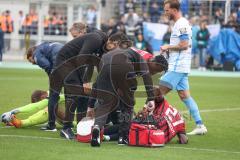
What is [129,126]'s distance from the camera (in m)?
11.3

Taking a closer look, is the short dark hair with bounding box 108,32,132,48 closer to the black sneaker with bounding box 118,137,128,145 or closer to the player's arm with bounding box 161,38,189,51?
the player's arm with bounding box 161,38,189,51

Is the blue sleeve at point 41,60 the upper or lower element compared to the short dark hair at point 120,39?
lower

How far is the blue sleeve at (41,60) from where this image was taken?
1268cm

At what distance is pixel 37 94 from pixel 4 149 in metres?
3.15

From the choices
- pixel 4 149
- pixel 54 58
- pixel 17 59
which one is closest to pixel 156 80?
pixel 54 58

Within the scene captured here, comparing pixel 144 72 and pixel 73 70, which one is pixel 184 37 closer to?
pixel 144 72

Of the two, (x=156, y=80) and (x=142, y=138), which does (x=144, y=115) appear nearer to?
(x=142, y=138)

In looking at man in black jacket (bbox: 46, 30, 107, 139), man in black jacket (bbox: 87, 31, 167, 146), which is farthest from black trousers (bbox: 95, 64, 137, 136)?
man in black jacket (bbox: 46, 30, 107, 139)

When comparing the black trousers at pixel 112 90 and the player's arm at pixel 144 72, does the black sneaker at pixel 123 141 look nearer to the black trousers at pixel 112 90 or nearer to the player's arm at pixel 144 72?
the black trousers at pixel 112 90

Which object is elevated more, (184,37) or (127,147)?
(184,37)

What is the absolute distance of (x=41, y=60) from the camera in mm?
12672

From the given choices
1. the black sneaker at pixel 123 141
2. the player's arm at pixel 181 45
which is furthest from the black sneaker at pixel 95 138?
→ the player's arm at pixel 181 45

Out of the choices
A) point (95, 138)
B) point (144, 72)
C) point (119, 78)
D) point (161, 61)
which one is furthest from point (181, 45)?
point (95, 138)

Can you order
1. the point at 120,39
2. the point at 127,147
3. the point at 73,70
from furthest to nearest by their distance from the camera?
the point at 73,70 < the point at 120,39 < the point at 127,147
